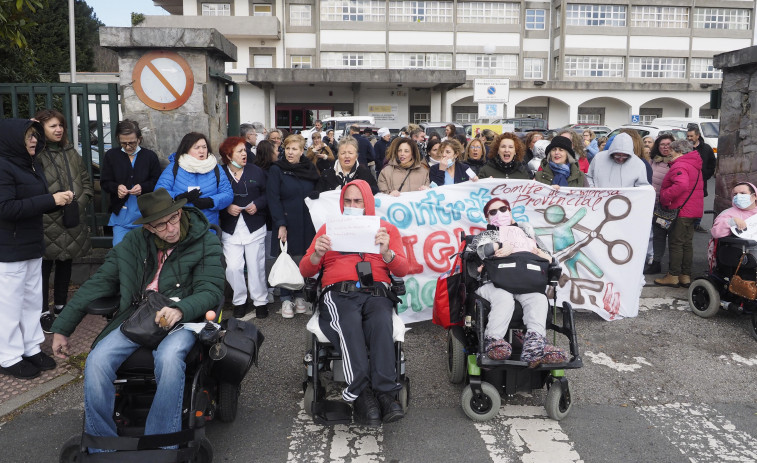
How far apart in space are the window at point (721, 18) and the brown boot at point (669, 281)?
48037mm

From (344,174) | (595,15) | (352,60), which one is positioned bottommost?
(344,174)

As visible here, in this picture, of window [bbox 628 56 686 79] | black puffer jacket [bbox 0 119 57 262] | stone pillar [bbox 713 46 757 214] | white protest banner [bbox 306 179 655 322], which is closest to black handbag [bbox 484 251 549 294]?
white protest banner [bbox 306 179 655 322]

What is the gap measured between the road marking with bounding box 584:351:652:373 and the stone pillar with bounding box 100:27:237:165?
15.4ft

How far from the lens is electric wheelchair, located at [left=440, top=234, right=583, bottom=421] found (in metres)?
4.25

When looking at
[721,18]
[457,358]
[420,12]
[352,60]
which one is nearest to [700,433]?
[457,358]

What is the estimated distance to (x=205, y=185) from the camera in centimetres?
614

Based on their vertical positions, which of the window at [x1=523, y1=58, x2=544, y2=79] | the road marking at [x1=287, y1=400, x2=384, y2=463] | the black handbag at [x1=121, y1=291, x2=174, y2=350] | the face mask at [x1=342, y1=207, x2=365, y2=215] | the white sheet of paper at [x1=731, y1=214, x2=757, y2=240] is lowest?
A: the road marking at [x1=287, y1=400, x2=384, y2=463]

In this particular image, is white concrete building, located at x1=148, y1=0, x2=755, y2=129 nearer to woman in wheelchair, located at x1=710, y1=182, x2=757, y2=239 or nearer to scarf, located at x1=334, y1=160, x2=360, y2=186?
scarf, located at x1=334, y1=160, x2=360, y2=186

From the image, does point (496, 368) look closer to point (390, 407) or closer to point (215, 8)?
point (390, 407)

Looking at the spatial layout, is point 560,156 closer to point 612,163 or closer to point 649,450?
point 612,163

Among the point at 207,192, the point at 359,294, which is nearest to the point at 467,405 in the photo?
the point at 359,294

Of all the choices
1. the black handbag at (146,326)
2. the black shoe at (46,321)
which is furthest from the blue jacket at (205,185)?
the black handbag at (146,326)

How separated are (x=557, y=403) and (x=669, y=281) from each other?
4213 mm

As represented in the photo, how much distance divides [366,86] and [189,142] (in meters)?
35.0
